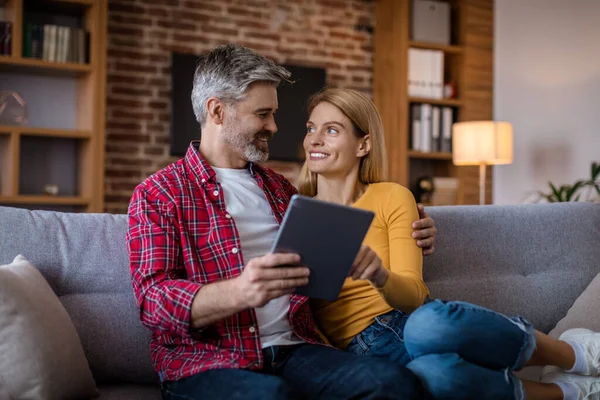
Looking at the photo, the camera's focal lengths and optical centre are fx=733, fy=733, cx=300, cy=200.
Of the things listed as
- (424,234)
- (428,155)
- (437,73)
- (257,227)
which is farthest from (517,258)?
(437,73)

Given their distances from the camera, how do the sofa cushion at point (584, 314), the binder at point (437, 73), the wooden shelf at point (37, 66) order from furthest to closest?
the binder at point (437, 73), the wooden shelf at point (37, 66), the sofa cushion at point (584, 314)

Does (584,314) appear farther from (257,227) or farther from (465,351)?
(257,227)

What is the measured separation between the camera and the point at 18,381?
1.50 meters

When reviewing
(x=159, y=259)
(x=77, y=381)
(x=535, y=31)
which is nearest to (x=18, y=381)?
(x=77, y=381)

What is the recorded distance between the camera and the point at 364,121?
2.03 metres

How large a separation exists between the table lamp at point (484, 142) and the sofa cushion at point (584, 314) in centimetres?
259

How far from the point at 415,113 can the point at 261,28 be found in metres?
1.27

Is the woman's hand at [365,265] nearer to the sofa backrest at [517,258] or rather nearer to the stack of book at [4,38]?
the sofa backrest at [517,258]

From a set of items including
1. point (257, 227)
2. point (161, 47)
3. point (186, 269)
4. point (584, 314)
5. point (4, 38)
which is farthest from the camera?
point (161, 47)

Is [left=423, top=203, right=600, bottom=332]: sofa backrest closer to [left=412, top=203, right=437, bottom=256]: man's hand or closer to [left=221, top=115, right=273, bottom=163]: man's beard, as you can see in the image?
[left=412, top=203, right=437, bottom=256]: man's hand

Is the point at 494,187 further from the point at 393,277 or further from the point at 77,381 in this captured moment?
the point at 77,381

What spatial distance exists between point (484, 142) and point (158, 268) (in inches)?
143

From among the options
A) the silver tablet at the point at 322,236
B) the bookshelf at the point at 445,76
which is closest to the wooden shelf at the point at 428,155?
the bookshelf at the point at 445,76

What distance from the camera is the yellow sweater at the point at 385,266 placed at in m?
1.85
